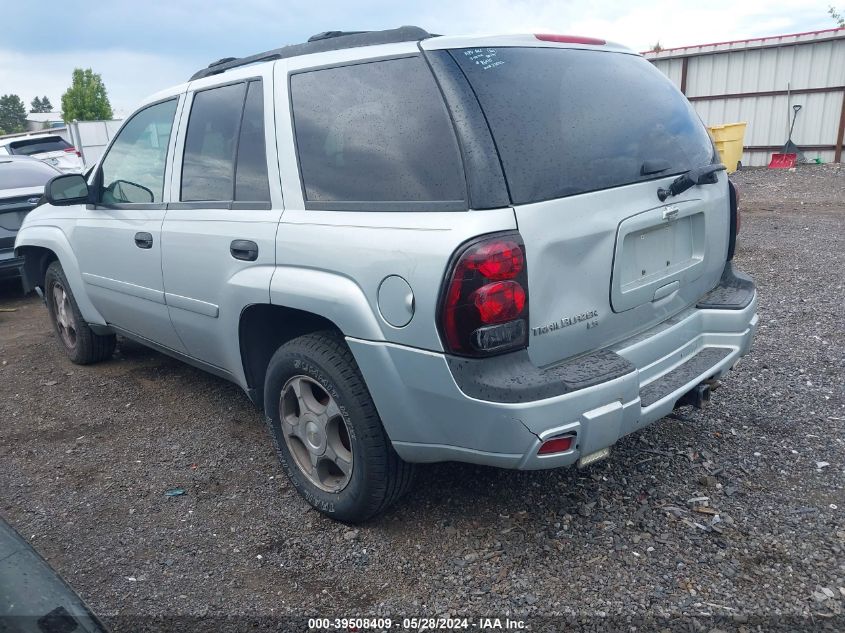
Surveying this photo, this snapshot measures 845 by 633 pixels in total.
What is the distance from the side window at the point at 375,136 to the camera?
2.39 m

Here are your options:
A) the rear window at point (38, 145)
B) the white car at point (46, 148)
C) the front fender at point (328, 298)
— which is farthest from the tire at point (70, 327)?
the rear window at point (38, 145)

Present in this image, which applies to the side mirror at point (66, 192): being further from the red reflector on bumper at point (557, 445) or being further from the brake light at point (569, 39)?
the red reflector on bumper at point (557, 445)

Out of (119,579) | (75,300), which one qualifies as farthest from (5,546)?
(75,300)

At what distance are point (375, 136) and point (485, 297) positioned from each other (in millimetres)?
822

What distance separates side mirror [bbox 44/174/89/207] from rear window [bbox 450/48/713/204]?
287 cm

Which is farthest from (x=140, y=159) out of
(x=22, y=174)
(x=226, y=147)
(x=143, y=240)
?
(x=22, y=174)

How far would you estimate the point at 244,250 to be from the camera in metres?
3.04

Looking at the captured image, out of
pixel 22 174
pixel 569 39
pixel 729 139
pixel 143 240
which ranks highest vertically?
pixel 569 39

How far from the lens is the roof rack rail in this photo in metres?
2.61

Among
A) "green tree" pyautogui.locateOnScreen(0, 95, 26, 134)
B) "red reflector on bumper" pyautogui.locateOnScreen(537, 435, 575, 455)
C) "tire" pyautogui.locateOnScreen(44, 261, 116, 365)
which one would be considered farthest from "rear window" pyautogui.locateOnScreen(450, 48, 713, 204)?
"green tree" pyautogui.locateOnScreen(0, 95, 26, 134)

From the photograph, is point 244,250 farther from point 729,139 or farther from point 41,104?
point 41,104

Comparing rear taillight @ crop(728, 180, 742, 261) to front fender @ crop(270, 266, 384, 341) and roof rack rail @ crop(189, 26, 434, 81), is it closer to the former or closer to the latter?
roof rack rail @ crop(189, 26, 434, 81)

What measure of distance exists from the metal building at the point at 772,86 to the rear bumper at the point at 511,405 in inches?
610

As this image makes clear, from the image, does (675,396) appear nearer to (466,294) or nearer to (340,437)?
(466,294)
